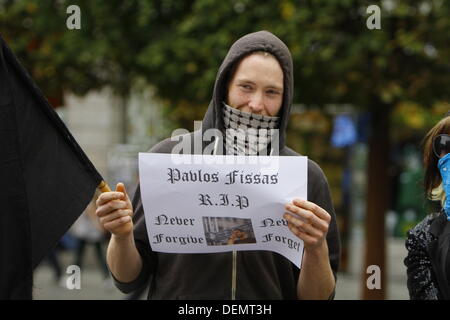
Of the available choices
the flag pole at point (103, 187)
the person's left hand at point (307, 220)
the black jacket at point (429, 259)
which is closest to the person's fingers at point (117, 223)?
the flag pole at point (103, 187)

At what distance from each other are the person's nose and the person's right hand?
535 mm

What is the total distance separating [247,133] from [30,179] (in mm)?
799

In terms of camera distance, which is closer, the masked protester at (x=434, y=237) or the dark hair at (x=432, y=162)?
the masked protester at (x=434, y=237)

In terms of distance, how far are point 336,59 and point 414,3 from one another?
1048mm

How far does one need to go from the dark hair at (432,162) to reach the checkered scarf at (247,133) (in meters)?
0.54

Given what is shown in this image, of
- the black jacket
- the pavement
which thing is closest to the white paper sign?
the black jacket

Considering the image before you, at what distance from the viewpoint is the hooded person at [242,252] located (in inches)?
121

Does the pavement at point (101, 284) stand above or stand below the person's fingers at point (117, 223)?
below

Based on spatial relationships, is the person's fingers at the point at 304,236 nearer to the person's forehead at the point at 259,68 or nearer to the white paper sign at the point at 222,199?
the white paper sign at the point at 222,199

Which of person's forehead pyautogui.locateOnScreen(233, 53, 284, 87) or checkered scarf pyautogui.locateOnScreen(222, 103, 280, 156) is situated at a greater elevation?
person's forehead pyautogui.locateOnScreen(233, 53, 284, 87)

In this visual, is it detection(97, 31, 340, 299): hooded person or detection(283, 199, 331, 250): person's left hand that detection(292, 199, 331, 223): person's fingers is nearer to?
detection(283, 199, 331, 250): person's left hand

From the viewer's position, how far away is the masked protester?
2877 mm

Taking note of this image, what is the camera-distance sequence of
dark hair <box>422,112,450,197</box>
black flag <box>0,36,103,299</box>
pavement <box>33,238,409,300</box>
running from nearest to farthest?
black flag <box>0,36,103,299</box> < dark hair <box>422,112,450,197</box> < pavement <box>33,238,409,300</box>

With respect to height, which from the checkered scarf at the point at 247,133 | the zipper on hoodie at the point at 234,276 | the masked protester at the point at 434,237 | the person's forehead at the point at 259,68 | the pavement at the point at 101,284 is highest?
the person's forehead at the point at 259,68
